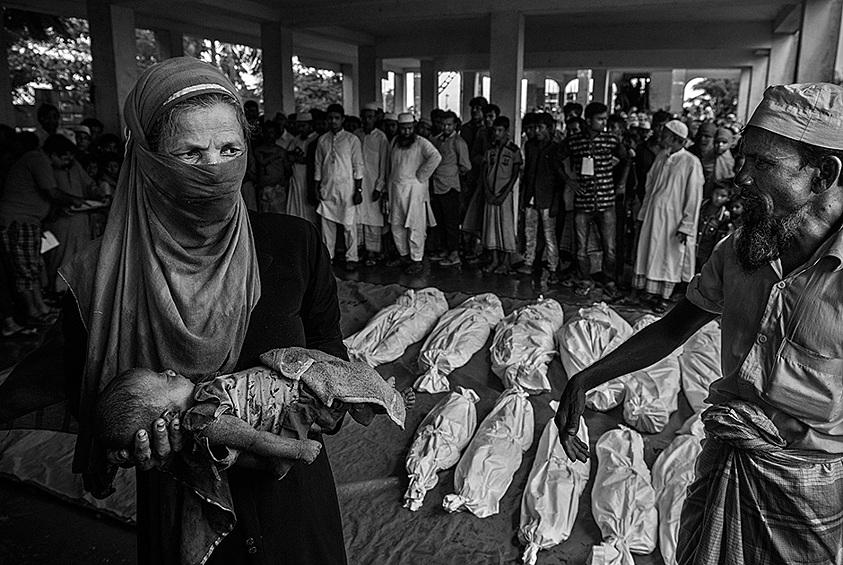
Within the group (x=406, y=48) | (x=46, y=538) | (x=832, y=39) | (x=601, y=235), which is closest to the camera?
(x=46, y=538)

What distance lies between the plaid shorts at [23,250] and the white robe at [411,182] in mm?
3948

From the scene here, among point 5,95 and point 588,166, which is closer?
point 588,166

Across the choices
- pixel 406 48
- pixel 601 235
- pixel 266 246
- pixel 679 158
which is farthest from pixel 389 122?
pixel 266 246

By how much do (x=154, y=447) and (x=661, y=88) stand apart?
21584 millimetres

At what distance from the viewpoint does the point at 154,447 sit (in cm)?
122

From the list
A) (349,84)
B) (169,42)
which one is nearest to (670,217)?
(169,42)

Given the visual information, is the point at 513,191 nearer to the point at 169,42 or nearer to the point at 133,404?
the point at 133,404

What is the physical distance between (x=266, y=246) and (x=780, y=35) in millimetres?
13952

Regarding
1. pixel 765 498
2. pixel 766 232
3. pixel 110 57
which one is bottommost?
pixel 765 498

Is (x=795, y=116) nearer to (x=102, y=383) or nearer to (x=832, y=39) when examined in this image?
(x=102, y=383)

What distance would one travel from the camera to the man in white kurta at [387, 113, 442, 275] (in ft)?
26.9

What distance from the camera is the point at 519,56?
9078 millimetres

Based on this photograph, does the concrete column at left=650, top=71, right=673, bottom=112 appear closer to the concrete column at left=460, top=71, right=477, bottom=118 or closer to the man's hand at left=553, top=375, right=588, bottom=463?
the concrete column at left=460, top=71, right=477, bottom=118

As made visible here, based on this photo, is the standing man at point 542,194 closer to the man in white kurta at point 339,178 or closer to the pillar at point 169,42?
the man in white kurta at point 339,178
